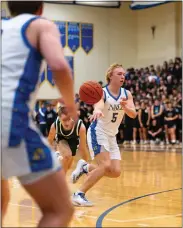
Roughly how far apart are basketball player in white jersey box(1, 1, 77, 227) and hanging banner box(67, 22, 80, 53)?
78.0 ft

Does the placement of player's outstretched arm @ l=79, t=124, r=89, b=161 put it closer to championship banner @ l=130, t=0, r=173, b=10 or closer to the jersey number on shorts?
the jersey number on shorts

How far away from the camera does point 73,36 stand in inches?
1049

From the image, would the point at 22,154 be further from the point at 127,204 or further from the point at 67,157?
the point at 67,157

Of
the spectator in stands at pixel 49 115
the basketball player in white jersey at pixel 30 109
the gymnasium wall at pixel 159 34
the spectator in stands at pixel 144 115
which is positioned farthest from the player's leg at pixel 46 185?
the gymnasium wall at pixel 159 34

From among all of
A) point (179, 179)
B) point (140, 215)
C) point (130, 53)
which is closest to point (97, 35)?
point (130, 53)

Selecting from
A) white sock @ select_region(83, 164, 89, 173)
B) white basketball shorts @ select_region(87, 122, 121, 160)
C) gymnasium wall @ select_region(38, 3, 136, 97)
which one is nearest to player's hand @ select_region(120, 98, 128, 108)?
white basketball shorts @ select_region(87, 122, 121, 160)

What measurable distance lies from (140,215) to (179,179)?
349 centimetres

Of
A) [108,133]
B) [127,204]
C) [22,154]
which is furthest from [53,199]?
[127,204]

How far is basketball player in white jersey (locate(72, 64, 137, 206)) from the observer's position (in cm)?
637

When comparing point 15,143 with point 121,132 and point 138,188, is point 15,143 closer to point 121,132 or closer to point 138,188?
point 138,188

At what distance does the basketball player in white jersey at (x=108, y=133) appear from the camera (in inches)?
251

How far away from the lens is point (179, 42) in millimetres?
26047

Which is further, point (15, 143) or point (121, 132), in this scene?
point (121, 132)

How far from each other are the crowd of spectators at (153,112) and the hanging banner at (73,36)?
4339mm
